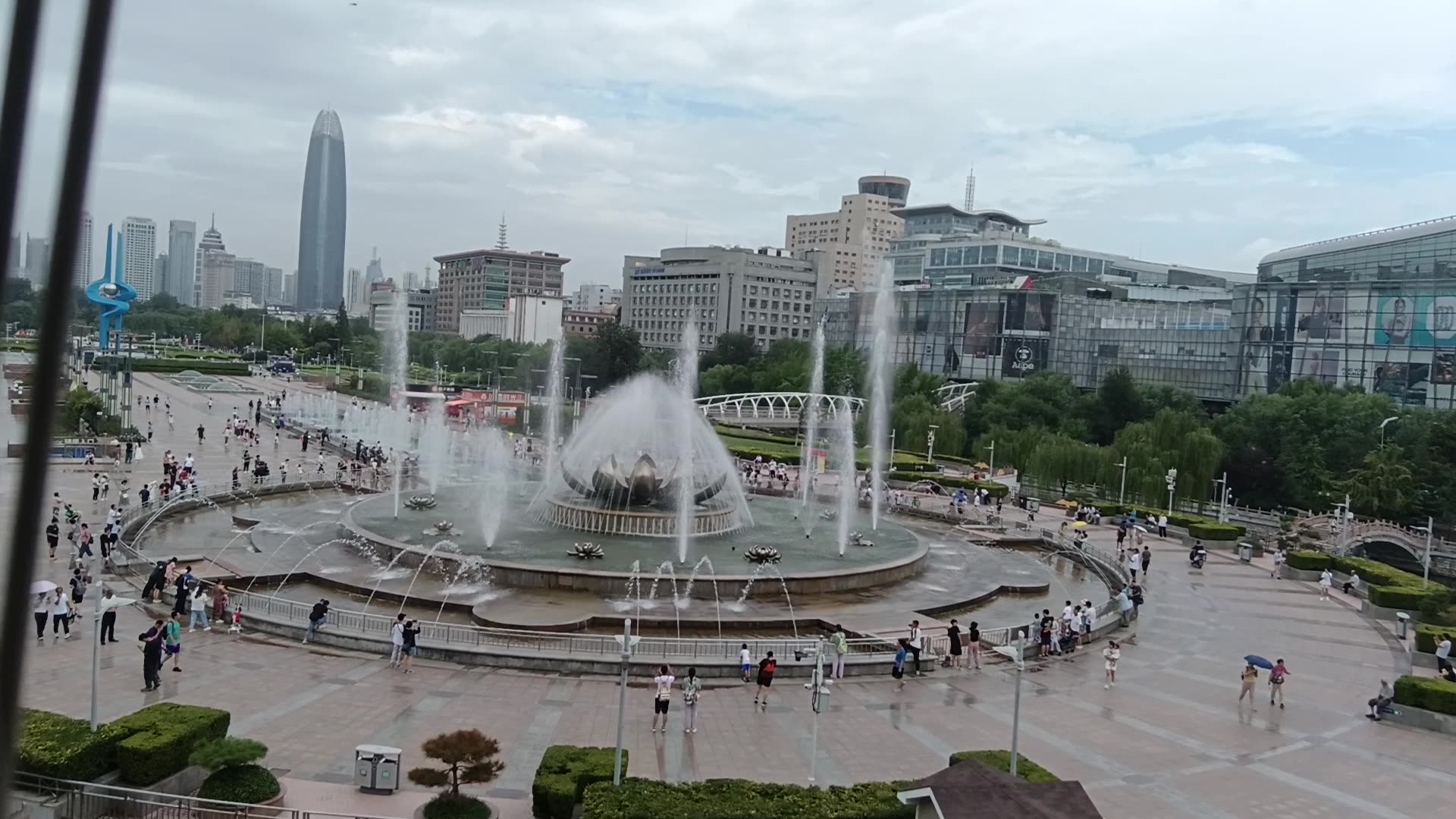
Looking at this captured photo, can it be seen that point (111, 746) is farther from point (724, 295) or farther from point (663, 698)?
point (724, 295)

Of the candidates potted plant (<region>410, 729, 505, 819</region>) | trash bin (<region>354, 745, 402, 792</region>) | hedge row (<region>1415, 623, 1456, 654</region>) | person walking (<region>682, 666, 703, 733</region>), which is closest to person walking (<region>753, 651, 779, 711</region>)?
person walking (<region>682, 666, 703, 733</region>)

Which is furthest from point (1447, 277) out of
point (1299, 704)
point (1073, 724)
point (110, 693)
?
point (110, 693)

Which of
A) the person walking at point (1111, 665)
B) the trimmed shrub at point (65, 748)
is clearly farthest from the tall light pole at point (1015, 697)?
the trimmed shrub at point (65, 748)

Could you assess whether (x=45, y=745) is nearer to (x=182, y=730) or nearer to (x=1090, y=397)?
(x=182, y=730)

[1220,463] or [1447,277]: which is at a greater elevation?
[1447,277]

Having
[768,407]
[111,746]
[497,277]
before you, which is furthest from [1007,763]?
[497,277]

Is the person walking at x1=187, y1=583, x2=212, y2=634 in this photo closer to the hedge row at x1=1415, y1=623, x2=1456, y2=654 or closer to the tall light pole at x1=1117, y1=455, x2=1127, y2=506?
the hedge row at x1=1415, y1=623, x2=1456, y2=654
